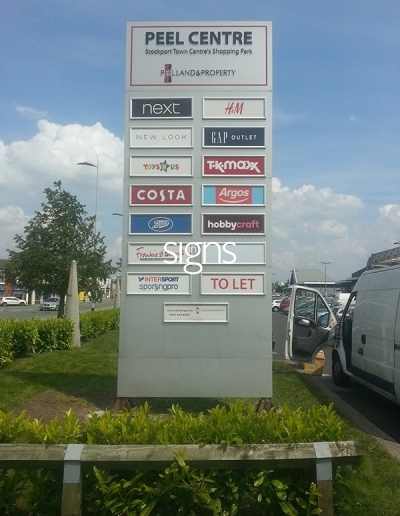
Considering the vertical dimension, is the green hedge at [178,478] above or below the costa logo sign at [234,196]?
below

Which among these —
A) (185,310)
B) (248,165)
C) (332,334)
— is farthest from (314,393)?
(248,165)

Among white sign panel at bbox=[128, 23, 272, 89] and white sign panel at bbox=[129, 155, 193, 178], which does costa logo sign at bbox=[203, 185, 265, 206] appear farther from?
white sign panel at bbox=[128, 23, 272, 89]

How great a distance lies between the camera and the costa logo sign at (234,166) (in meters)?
8.76

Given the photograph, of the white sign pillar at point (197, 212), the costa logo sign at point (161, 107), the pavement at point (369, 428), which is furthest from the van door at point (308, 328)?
the costa logo sign at point (161, 107)

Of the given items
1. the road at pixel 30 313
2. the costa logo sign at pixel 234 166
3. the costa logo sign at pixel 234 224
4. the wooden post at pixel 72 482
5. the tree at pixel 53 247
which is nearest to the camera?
the wooden post at pixel 72 482

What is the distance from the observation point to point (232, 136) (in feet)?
28.8

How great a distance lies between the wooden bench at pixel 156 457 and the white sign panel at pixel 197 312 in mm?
4345

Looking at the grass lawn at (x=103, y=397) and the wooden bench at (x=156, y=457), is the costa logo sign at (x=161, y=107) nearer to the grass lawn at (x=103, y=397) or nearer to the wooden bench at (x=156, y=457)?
the grass lawn at (x=103, y=397)

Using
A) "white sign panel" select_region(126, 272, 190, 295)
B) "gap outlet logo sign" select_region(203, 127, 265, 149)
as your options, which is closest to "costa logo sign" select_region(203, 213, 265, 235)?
"white sign panel" select_region(126, 272, 190, 295)

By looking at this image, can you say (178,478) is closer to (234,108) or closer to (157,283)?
(157,283)

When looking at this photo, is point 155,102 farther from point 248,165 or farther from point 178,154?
point 248,165

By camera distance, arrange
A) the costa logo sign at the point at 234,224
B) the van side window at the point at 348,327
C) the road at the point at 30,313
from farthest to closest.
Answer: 1. the road at the point at 30,313
2. the van side window at the point at 348,327
3. the costa logo sign at the point at 234,224

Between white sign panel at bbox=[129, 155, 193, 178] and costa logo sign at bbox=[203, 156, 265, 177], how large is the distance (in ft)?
0.93

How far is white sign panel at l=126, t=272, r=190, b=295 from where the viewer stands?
857 cm
